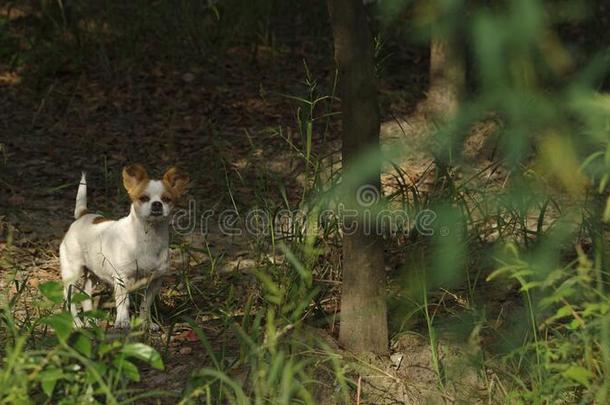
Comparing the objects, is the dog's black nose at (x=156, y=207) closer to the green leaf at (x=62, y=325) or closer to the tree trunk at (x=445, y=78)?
the green leaf at (x=62, y=325)

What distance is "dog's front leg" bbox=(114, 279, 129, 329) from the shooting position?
5.07 metres

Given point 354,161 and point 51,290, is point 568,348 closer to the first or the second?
point 354,161

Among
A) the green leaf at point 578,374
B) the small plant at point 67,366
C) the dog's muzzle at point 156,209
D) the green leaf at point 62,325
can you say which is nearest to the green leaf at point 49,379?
the small plant at point 67,366

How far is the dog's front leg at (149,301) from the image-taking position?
496cm

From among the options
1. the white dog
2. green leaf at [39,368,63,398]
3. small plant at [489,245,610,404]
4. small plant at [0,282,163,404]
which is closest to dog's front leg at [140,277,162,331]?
the white dog

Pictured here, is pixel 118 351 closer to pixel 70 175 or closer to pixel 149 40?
pixel 70 175

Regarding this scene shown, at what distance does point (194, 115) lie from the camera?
9430 mm

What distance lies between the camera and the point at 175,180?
531 cm

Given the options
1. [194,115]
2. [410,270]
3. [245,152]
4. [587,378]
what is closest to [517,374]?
[587,378]

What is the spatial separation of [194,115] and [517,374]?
18.8 feet

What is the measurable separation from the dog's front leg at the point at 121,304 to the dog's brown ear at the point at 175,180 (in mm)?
541

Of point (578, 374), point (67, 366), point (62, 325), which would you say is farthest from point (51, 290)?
point (578, 374)

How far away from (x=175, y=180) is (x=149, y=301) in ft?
2.13

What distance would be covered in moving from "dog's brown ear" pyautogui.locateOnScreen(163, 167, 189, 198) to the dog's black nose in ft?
0.57
